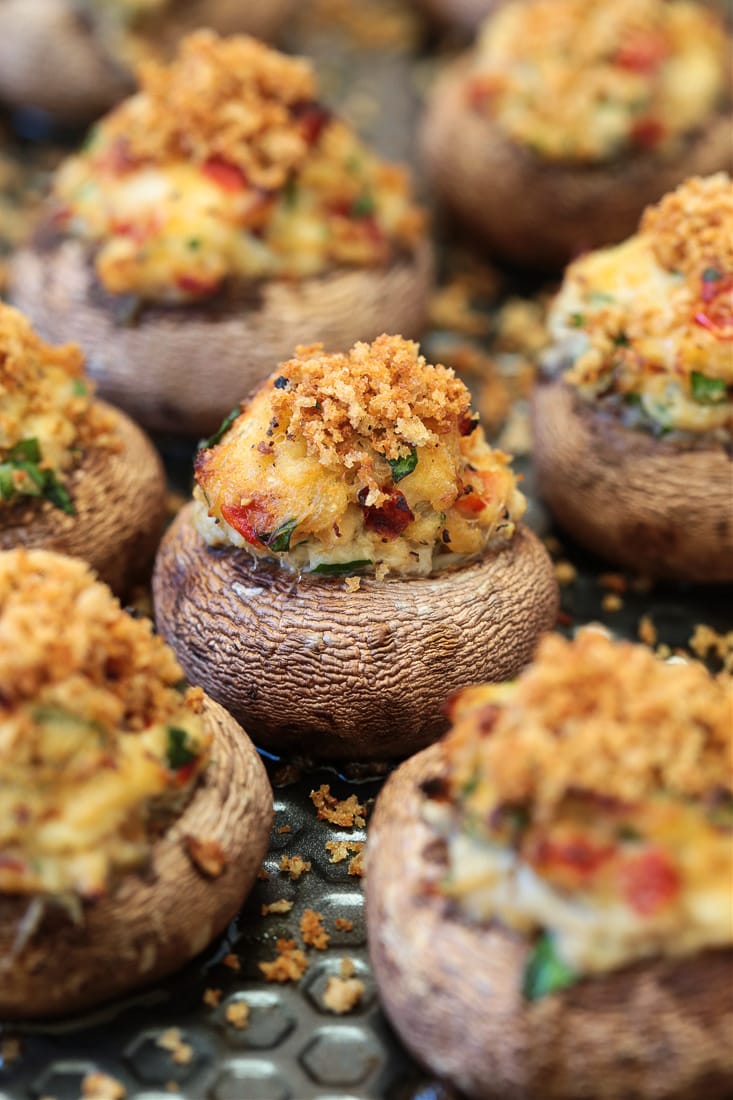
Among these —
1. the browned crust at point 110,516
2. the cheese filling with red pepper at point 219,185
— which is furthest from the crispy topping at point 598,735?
the cheese filling with red pepper at point 219,185

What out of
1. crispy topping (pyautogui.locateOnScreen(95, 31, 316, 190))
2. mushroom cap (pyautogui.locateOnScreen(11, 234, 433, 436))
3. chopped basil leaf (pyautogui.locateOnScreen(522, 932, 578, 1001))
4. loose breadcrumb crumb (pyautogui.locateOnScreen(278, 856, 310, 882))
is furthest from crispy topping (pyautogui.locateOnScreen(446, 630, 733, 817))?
crispy topping (pyautogui.locateOnScreen(95, 31, 316, 190))

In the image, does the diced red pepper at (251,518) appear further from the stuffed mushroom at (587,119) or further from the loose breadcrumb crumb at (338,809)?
the stuffed mushroom at (587,119)

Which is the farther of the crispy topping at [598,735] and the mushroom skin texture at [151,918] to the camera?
the mushroom skin texture at [151,918]

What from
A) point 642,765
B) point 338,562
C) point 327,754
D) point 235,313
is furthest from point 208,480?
point 642,765

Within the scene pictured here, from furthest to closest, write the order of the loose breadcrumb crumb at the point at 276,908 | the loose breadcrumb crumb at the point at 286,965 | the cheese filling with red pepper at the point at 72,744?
the loose breadcrumb crumb at the point at 276,908, the loose breadcrumb crumb at the point at 286,965, the cheese filling with red pepper at the point at 72,744

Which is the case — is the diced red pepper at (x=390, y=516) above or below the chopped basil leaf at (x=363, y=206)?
below

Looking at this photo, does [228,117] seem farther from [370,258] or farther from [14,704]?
[14,704]

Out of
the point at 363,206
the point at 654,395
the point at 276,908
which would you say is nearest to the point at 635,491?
the point at 654,395

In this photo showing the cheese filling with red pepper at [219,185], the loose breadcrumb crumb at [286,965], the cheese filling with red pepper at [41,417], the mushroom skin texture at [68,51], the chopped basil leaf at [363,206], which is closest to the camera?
the loose breadcrumb crumb at [286,965]
